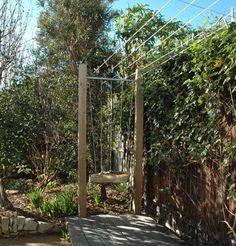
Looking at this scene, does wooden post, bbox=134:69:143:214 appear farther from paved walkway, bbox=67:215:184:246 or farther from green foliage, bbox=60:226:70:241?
green foliage, bbox=60:226:70:241

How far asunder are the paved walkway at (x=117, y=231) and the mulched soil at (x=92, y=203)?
474 mm

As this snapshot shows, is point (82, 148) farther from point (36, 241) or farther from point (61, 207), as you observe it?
point (36, 241)

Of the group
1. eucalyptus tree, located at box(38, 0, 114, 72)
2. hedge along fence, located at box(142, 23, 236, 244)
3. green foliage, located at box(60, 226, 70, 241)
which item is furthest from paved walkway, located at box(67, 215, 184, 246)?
eucalyptus tree, located at box(38, 0, 114, 72)

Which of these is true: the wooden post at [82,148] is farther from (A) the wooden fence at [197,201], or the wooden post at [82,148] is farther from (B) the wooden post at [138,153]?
(A) the wooden fence at [197,201]

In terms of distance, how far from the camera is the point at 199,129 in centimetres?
417

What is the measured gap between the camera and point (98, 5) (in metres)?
10.7

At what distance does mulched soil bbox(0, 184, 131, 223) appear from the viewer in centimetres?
596

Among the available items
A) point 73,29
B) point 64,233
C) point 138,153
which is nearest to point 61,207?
point 64,233

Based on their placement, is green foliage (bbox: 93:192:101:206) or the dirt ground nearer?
the dirt ground

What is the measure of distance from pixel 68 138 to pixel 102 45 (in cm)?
328

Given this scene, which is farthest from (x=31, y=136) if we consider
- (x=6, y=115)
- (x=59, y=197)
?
(x=59, y=197)

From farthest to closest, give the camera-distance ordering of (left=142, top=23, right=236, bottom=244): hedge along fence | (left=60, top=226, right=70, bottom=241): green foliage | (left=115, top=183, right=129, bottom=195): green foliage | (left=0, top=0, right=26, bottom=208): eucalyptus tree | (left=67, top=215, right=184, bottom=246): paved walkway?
(left=115, top=183, right=129, bottom=195): green foliage → (left=0, top=0, right=26, bottom=208): eucalyptus tree → (left=60, top=226, right=70, bottom=241): green foliage → (left=67, top=215, right=184, bottom=246): paved walkway → (left=142, top=23, right=236, bottom=244): hedge along fence

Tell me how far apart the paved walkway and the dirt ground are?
0.27 metres

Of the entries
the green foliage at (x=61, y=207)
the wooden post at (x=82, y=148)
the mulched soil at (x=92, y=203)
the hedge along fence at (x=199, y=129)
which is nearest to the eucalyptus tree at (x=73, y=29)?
the mulched soil at (x=92, y=203)
